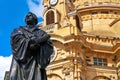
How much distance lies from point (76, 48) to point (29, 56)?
3206cm

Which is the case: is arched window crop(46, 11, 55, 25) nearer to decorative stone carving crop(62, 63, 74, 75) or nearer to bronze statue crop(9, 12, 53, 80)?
decorative stone carving crop(62, 63, 74, 75)

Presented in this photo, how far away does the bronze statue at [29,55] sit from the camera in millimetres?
8484

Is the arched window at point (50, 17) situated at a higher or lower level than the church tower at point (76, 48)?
higher

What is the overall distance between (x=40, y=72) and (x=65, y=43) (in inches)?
1259

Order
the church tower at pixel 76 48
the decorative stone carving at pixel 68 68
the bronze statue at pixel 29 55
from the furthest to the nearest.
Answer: the church tower at pixel 76 48 → the decorative stone carving at pixel 68 68 → the bronze statue at pixel 29 55

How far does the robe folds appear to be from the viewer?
27.8 feet

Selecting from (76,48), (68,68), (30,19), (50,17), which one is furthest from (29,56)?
(50,17)

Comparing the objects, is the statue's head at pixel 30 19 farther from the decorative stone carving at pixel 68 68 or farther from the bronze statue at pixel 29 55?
the decorative stone carving at pixel 68 68

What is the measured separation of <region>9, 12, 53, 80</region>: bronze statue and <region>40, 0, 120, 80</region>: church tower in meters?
29.6

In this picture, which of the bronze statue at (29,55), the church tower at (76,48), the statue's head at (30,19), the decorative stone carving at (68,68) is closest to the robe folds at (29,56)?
the bronze statue at (29,55)

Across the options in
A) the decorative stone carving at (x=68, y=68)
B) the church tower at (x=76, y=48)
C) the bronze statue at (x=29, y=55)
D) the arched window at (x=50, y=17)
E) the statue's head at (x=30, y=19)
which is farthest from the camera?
the arched window at (x=50, y=17)

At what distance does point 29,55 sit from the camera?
870cm

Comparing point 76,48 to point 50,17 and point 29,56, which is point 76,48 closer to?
point 50,17

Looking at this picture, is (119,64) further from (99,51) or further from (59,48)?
(59,48)
